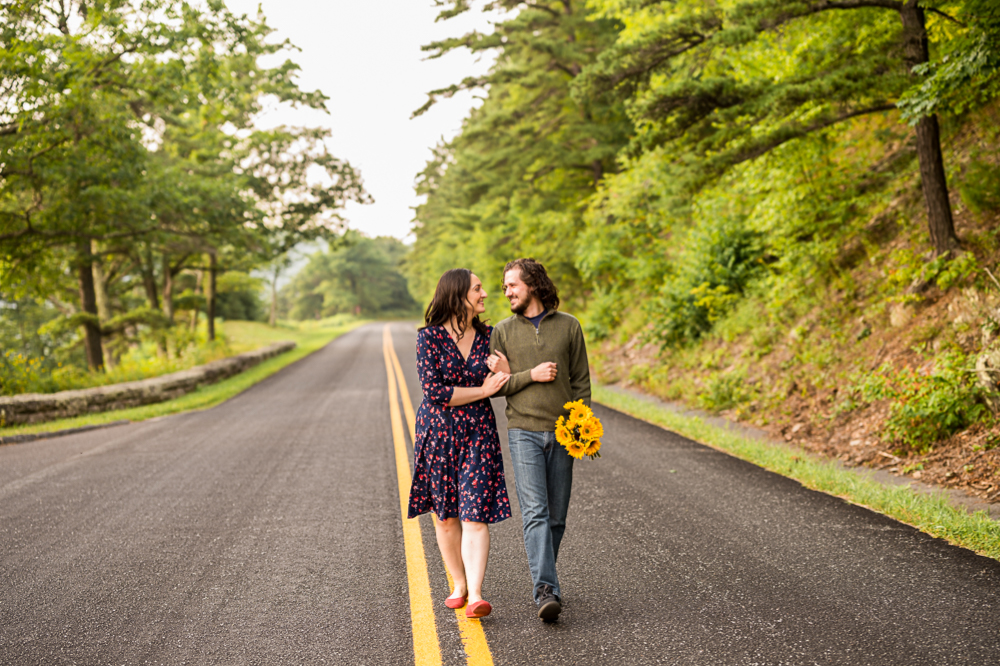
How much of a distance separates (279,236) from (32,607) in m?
23.8

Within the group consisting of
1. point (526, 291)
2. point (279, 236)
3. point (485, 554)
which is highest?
point (279, 236)

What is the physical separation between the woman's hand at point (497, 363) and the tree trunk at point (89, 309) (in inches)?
690

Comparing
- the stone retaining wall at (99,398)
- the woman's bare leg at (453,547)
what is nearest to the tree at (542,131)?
the stone retaining wall at (99,398)

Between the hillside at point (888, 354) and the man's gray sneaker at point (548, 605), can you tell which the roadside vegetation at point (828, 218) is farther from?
the man's gray sneaker at point (548, 605)

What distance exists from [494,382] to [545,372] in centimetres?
30

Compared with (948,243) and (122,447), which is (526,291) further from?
(122,447)

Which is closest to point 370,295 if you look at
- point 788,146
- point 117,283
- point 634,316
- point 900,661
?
point 117,283

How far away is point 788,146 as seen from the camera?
29.8 feet

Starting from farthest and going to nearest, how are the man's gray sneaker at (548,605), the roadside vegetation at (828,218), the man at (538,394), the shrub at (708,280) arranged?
1. the shrub at (708,280)
2. the roadside vegetation at (828,218)
3. the man at (538,394)
4. the man's gray sneaker at (548,605)

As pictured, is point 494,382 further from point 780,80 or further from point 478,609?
point 780,80

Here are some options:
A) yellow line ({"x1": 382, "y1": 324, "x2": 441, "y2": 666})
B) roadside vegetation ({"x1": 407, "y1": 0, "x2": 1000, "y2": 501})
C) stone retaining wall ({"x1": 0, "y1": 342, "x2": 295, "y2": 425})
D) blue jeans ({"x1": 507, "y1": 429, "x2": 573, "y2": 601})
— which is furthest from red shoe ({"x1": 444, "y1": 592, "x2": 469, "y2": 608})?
stone retaining wall ({"x1": 0, "y1": 342, "x2": 295, "y2": 425})

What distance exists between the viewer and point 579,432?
345 cm

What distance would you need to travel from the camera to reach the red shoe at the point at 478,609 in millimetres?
3504

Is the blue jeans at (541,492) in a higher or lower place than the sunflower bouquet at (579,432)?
lower
